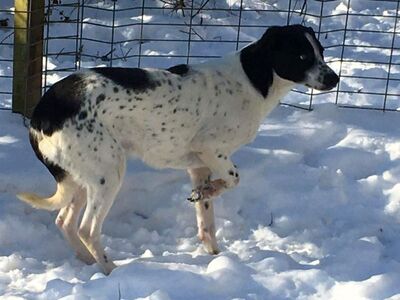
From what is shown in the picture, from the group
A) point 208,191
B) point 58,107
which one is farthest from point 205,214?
point 58,107

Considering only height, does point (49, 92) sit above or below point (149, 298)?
above

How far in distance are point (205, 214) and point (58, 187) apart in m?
0.83

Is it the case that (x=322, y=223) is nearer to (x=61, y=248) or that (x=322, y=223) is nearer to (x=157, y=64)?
(x=61, y=248)

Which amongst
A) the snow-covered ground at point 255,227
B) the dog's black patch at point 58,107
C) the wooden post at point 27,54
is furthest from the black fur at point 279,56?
the wooden post at point 27,54

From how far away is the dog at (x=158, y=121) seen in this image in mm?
4562

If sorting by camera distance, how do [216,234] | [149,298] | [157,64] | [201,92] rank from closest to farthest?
[149,298] → [201,92] → [216,234] → [157,64]

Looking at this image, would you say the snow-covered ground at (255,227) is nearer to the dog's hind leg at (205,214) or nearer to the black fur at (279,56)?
the dog's hind leg at (205,214)

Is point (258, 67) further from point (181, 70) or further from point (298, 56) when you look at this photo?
point (181, 70)

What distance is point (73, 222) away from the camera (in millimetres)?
4910

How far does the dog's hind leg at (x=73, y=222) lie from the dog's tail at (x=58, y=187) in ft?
0.23

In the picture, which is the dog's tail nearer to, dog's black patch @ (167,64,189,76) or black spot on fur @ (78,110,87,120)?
black spot on fur @ (78,110,87,120)

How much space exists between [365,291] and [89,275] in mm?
1301

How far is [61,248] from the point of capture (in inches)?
196

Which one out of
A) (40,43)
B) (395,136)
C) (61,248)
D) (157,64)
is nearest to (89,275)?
(61,248)
